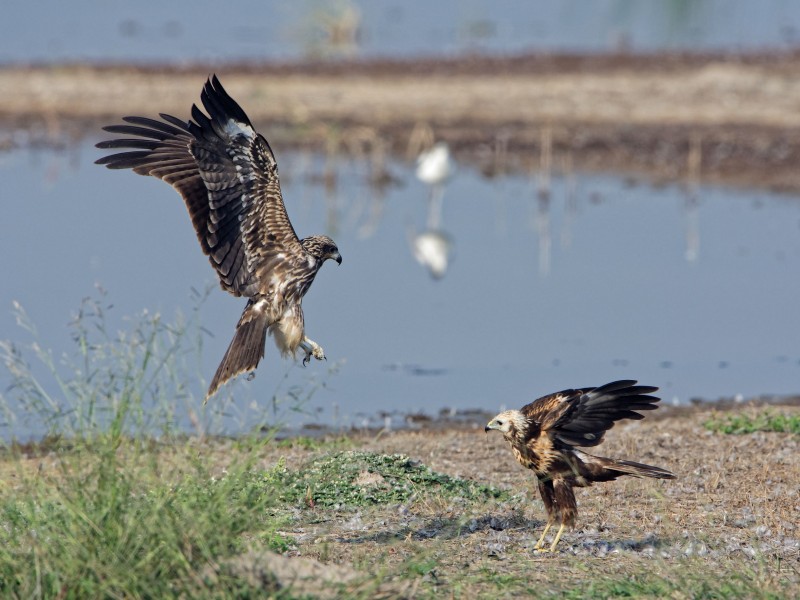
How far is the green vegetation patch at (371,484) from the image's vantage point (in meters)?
7.25

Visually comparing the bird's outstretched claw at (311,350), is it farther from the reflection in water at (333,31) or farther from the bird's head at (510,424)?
the reflection in water at (333,31)

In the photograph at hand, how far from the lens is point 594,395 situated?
6.64m

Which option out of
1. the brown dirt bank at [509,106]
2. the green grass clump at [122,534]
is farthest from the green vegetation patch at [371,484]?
the brown dirt bank at [509,106]

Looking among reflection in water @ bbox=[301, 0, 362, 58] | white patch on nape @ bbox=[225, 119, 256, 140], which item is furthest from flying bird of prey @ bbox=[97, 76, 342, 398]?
reflection in water @ bbox=[301, 0, 362, 58]

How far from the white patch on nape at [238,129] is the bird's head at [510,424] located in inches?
88.7

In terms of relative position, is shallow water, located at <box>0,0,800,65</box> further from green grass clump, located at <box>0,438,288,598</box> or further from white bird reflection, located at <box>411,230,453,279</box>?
green grass clump, located at <box>0,438,288,598</box>

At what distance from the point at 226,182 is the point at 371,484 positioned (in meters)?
1.92

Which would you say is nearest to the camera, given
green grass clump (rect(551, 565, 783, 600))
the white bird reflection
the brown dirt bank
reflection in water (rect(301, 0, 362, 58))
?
green grass clump (rect(551, 565, 783, 600))

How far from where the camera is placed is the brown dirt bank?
902 inches

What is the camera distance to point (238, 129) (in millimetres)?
7684

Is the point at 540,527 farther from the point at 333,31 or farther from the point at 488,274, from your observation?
the point at 333,31

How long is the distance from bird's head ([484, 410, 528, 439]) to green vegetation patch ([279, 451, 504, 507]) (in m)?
0.80

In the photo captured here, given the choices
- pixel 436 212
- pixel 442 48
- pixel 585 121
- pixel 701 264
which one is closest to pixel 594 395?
pixel 701 264

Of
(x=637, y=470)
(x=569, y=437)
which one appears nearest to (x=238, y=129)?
(x=569, y=437)
